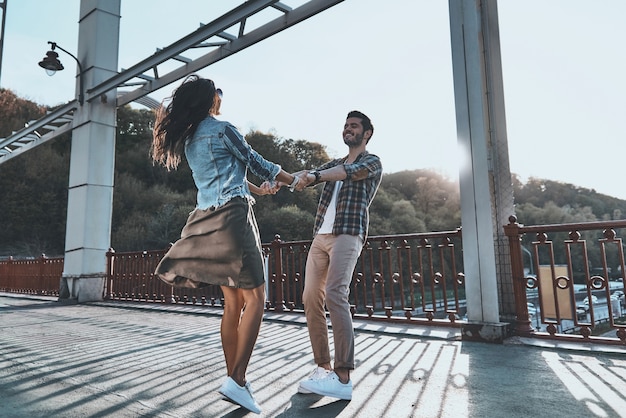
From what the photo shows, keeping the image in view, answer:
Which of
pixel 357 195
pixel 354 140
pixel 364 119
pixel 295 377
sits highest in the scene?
pixel 364 119

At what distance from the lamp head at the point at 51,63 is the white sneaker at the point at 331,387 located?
32.5 ft

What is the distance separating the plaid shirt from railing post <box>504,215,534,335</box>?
2244 mm

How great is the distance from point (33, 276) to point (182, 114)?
1181 centimetres

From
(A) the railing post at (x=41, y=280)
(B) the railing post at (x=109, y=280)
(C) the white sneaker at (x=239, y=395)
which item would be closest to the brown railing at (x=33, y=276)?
(A) the railing post at (x=41, y=280)

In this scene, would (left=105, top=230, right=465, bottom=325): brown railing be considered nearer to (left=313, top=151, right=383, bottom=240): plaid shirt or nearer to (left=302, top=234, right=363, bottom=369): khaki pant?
(left=302, top=234, right=363, bottom=369): khaki pant

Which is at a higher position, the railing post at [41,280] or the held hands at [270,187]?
the held hands at [270,187]

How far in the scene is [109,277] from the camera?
353 inches

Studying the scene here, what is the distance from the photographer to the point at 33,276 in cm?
1132

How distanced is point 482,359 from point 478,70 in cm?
272

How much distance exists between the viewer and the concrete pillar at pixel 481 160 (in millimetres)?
3797

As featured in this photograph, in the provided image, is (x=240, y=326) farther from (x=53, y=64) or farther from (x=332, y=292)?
(x=53, y=64)

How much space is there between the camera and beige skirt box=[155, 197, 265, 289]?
6.47 ft

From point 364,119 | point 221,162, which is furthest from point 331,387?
point 364,119

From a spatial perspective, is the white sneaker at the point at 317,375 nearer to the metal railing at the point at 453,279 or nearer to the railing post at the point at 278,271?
the metal railing at the point at 453,279
